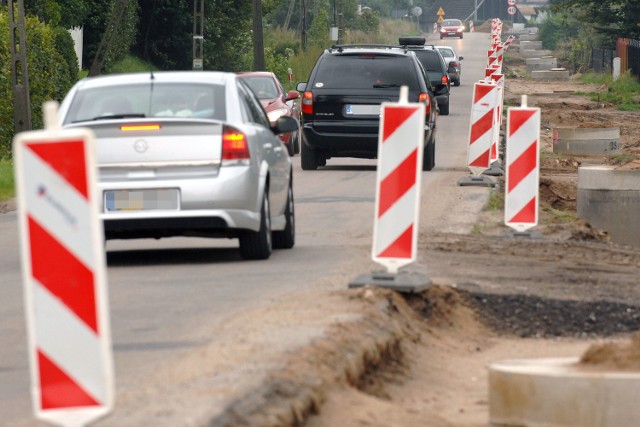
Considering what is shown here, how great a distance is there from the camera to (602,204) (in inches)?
746

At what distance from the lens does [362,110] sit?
2292 centimetres

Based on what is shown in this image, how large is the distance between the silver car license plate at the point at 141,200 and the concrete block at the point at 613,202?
27.7 feet

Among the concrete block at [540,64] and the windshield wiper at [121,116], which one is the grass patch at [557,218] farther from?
the concrete block at [540,64]

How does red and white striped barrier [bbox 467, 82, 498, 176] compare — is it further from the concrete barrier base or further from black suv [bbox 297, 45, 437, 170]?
the concrete barrier base

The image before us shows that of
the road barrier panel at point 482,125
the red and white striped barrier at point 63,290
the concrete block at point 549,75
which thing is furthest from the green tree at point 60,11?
the red and white striped barrier at point 63,290

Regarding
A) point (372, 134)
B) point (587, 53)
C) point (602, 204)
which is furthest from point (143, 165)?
point (587, 53)

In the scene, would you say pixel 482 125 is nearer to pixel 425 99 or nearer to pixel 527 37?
pixel 425 99

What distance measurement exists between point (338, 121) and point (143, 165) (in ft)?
38.6

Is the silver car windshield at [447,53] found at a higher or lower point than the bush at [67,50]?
lower

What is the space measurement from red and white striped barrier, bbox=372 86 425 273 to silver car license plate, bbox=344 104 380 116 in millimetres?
13302

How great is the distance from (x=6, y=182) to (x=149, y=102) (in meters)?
9.66

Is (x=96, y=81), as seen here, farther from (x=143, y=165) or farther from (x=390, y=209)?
(x=390, y=209)

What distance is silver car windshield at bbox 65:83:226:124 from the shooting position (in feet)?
38.9

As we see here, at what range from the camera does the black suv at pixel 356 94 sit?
22.8m
